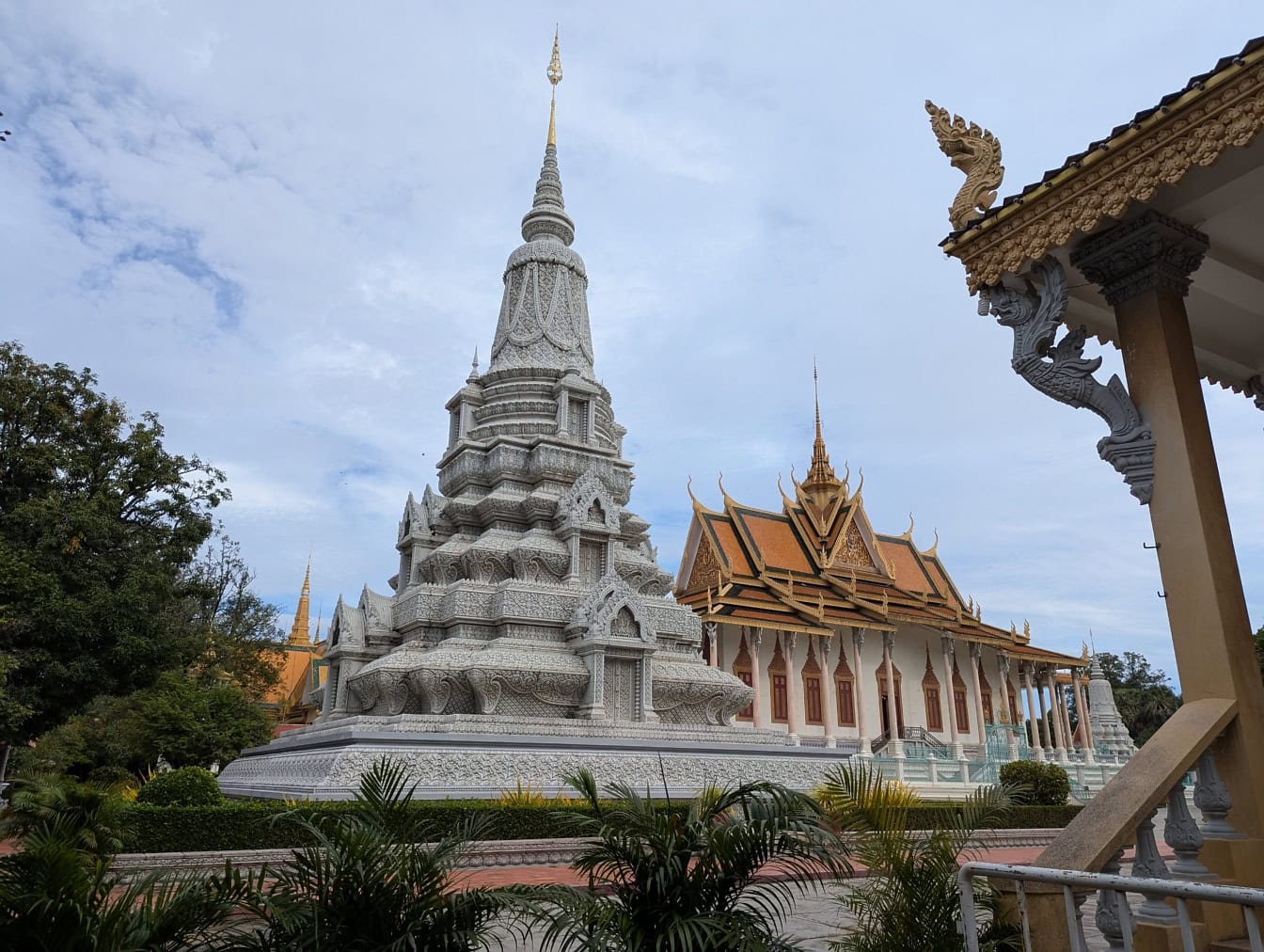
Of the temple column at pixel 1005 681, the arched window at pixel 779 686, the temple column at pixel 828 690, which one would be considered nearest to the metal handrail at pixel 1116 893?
the temple column at pixel 828 690

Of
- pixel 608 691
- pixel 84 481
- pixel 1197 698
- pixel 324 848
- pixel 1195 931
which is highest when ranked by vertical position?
pixel 84 481

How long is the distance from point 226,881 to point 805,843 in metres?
2.11

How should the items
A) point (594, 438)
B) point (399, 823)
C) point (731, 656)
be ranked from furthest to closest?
point (731, 656)
point (594, 438)
point (399, 823)

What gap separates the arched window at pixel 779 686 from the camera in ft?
79.3

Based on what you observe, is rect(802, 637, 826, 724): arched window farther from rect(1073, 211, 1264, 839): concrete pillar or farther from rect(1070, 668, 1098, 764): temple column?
rect(1073, 211, 1264, 839): concrete pillar

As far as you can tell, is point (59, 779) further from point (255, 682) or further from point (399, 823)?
point (255, 682)

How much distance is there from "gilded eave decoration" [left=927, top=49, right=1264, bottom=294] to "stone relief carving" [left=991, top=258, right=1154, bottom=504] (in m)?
0.16

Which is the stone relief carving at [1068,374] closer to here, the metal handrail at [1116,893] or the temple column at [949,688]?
the metal handrail at [1116,893]

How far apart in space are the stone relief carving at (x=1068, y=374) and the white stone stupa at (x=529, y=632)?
27.1 ft

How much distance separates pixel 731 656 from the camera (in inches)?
957

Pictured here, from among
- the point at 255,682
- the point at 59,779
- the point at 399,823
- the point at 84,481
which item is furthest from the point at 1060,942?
the point at 255,682

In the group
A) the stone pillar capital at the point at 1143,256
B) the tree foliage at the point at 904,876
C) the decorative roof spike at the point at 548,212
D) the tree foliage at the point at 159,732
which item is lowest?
the tree foliage at the point at 904,876

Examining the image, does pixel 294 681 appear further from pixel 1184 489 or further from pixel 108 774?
pixel 1184 489

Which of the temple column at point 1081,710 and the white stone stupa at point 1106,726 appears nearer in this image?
the white stone stupa at point 1106,726
